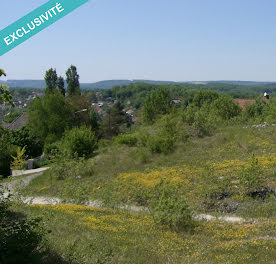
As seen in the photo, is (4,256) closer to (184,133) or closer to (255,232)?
(255,232)

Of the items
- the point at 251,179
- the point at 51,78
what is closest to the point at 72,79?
the point at 51,78

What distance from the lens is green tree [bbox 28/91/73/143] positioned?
41875 mm

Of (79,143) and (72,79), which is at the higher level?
(72,79)

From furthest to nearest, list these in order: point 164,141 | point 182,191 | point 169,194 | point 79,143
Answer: point 79,143, point 164,141, point 182,191, point 169,194

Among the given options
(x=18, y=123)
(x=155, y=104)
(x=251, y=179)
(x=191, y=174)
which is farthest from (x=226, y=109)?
(x=18, y=123)

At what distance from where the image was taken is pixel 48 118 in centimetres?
4216

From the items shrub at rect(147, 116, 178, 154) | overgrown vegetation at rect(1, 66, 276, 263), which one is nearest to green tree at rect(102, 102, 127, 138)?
overgrown vegetation at rect(1, 66, 276, 263)

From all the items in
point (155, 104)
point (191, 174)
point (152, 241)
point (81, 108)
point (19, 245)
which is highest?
point (155, 104)

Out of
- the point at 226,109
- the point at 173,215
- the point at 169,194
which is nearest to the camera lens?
the point at 173,215

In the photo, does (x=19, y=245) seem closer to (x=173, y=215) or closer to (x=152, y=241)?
(x=152, y=241)

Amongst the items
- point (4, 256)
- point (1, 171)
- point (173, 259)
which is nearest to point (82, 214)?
point (173, 259)

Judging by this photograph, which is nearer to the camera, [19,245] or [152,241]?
[19,245]

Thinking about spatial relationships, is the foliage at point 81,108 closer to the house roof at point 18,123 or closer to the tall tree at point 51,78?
the house roof at point 18,123

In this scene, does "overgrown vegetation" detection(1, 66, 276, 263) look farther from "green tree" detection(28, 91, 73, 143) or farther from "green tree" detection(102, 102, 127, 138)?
"green tree" detection(102, 102, 127, 138)
